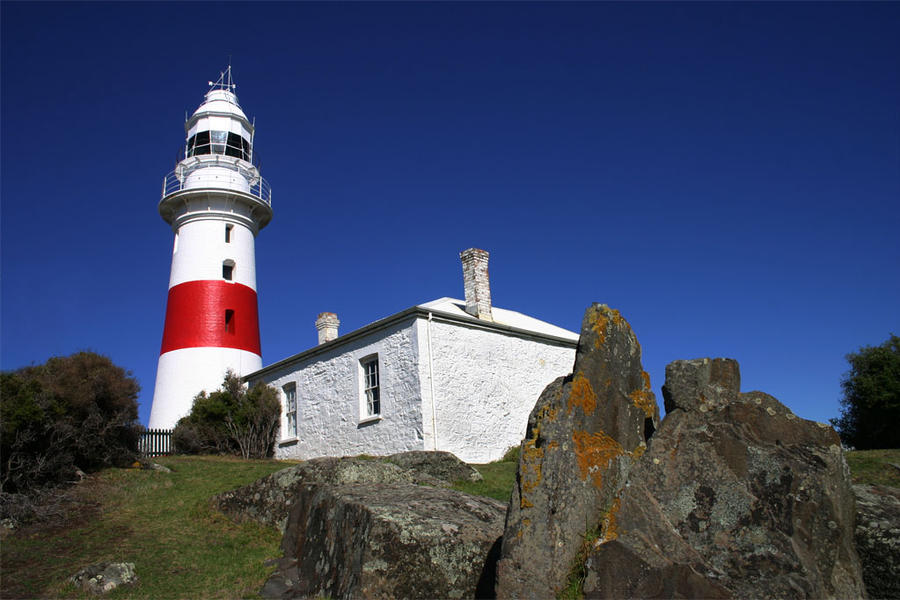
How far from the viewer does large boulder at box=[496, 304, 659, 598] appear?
4.96 metres

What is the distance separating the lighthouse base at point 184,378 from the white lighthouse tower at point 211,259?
3 centimetres

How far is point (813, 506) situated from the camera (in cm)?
469

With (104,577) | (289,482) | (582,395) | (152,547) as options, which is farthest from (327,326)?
(582,395)

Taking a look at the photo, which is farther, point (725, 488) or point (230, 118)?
point (230, 118)

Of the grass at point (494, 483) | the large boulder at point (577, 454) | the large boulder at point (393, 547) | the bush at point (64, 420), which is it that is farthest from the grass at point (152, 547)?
the grass at point (494, 483)

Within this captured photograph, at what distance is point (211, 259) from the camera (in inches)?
995

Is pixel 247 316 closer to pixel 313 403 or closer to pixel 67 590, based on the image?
pixel 313 403

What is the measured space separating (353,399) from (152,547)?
1095cm

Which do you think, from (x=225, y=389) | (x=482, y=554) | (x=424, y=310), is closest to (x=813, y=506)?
(x=482, y=554)

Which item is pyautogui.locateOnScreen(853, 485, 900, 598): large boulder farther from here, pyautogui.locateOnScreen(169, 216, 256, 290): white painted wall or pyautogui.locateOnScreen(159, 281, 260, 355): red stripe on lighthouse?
pyautogui.locateOnScreen(169, 216, 256, 290): white painted wall

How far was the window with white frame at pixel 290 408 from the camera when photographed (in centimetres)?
2262

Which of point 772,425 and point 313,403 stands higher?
point 313,403

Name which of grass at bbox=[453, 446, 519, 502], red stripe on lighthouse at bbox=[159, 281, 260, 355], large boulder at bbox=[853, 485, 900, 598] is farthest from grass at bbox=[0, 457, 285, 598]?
red stripe on lighthouse at bbox=[159, 281, 260, 355]

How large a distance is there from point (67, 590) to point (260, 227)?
2225 cm
